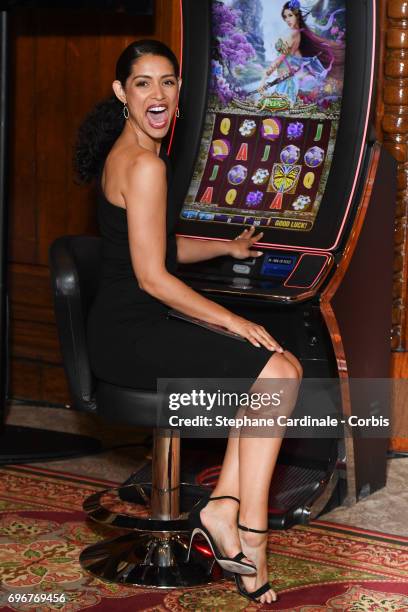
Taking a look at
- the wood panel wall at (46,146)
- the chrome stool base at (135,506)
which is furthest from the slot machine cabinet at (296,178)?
the wood panel wall at (46,146)

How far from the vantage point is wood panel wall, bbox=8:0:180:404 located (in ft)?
12.8

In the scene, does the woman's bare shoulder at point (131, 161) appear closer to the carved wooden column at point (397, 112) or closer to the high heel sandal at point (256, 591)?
the high heel sandal at point (256, 591)

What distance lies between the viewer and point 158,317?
2.57m

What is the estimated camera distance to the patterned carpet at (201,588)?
251 cm

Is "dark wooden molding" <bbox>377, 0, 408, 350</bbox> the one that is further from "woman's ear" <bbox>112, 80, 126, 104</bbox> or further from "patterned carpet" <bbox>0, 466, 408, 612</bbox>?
"woman's ear" <bbox>112, 80, 126, 104</bbox>

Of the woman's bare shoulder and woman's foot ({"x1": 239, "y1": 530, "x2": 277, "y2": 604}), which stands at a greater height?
the woman's bare shoulder

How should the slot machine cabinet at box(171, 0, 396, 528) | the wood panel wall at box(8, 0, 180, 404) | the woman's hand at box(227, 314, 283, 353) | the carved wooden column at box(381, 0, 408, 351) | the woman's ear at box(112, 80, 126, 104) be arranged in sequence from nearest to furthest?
1. the woman's hand at box(227, 314, 283, 353)
2. the woman's ear at box(112, 80, 126, 104)
3. the slot machine cabinet at box(171, 0, 396, 528)
4. the carved wooden column at box(381, 0, 408, 351)
5. the wood panel wall at box(8, 0, 180, 404)

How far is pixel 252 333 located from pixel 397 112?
130cm

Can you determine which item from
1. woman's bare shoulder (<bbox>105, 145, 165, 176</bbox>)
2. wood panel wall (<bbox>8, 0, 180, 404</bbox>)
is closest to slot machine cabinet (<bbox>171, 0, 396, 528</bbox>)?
woman's bare shoulder (<bbox>105, 145, 165, 176</bbox>)

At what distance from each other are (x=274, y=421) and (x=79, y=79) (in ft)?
6.39

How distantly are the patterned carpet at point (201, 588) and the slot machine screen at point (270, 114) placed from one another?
867mm

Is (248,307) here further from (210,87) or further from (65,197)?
(65,197)

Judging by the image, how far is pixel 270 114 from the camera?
297 cm

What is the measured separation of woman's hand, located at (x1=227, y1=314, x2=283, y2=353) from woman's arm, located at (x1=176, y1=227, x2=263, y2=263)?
0.36 m
